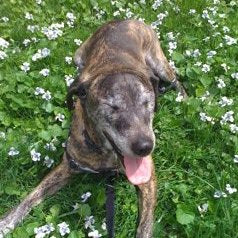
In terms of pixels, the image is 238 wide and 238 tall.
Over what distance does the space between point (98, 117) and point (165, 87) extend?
5.38 feet

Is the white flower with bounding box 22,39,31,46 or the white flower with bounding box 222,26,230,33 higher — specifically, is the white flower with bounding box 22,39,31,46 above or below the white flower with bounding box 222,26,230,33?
below

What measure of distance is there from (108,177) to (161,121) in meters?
0.84

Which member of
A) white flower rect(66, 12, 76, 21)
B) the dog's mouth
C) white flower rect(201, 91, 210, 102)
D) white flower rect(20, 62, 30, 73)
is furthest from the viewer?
white flower rect(66, 12, 76, 21)

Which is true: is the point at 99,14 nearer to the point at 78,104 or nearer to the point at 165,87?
the point at 165,87

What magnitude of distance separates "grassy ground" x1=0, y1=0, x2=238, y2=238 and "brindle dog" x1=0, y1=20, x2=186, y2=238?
0.16 meters

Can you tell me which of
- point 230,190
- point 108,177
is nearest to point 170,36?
point 108,177

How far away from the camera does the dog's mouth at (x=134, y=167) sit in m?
4.09

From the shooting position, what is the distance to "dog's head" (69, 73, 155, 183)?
12.8 ft

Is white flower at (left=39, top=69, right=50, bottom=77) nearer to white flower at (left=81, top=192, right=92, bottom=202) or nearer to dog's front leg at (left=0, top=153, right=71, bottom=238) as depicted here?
dog's front leg at (left=0, top=153, right=71, bottom=238)

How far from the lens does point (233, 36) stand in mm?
6223

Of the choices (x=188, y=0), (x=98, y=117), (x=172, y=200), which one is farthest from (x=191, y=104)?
(x=188, y=0)

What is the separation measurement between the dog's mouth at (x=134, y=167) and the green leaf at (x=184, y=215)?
0.41 meters

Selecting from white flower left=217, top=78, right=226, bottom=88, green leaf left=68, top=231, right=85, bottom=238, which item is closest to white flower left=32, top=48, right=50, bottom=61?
white flower left=217, top=78, right=226, bottom=88

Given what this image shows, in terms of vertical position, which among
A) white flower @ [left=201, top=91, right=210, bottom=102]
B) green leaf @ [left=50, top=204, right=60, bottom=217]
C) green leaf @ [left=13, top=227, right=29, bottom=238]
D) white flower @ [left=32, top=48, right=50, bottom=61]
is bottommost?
green leaf @ [left=50, top=204, right=60, bottom=217]
